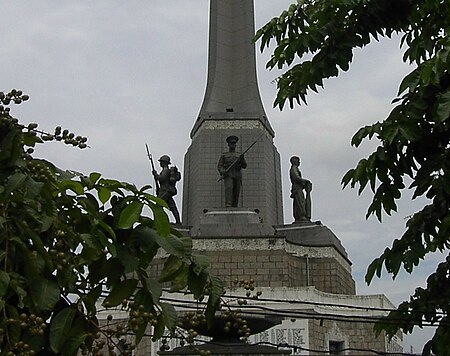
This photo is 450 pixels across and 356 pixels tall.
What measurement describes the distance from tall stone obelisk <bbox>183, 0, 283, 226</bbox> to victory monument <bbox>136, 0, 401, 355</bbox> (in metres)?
0.03

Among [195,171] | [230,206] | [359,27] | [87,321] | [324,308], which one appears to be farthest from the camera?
[195,171]

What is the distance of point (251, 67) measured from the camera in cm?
2223

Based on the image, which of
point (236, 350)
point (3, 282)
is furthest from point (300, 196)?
point (3, 282)

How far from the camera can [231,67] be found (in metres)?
22.5

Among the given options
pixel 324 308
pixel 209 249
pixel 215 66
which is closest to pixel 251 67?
pixel 215 66

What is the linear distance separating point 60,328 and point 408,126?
273 centimetres

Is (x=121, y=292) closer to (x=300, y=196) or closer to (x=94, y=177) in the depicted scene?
(x=94, y=177)

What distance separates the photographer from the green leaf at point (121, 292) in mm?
2625

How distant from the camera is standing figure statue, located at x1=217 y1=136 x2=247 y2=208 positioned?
775 inches

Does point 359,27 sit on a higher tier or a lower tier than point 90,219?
higher

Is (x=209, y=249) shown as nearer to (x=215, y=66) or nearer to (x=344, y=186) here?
(x=215, y=66)

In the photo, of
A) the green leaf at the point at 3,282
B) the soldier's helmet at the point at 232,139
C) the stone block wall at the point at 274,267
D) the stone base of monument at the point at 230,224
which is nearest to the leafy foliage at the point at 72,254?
the green leaf at the point at 3,282

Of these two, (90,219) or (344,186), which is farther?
(344,186)

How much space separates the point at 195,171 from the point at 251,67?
370 centimetres
